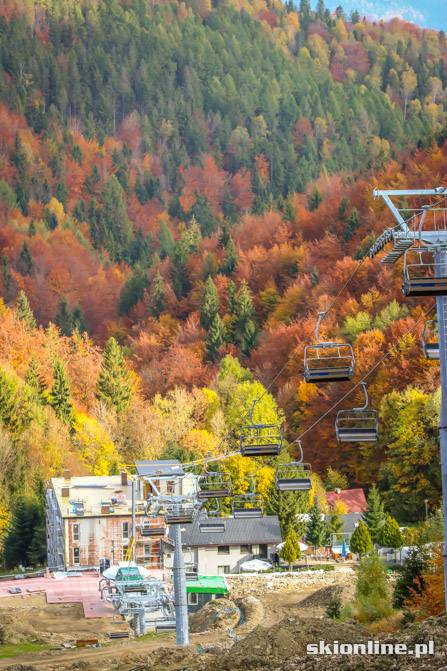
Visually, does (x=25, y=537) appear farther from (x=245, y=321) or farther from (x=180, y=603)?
(x=245, y=321)

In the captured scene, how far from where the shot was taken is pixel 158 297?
14150 centimetres

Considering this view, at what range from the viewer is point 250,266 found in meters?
134

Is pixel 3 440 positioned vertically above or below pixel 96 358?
below

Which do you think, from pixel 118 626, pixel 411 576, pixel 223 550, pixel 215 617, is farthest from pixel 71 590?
pixel 411 576

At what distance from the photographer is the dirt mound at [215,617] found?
48.9 metres

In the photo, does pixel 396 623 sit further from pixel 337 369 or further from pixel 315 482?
pixel 315 482

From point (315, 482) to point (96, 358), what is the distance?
151ft

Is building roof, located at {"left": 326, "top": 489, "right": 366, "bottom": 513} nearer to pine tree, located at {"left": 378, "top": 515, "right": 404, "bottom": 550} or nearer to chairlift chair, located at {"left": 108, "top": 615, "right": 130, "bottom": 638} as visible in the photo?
pine tree, located at {"left": 378, "top": 515, "right": 404, "bottom": 550}

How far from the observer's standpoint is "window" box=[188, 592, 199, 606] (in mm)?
58244

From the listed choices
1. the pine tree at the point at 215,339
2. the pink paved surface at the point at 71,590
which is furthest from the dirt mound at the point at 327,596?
the pine tree at the point at 215,339

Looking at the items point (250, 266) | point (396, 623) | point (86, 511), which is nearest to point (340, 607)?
point (396, 623)

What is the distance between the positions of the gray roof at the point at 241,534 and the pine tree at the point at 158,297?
2883 inches

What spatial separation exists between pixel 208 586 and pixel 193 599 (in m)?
1.14

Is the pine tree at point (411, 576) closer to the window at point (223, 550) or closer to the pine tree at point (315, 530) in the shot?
the pine tree at point (315, 530)
